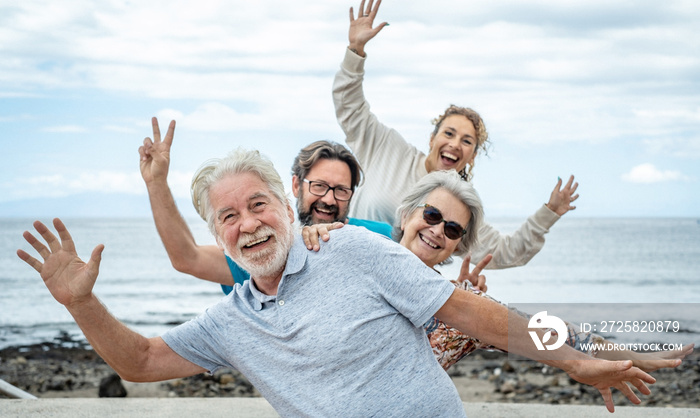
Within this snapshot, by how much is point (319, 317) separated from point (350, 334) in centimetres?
11

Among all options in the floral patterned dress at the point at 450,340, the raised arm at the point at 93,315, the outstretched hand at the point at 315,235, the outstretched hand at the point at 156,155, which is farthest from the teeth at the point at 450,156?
the raised arm at the point at 93,315

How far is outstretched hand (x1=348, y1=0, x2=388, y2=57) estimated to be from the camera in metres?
4.61

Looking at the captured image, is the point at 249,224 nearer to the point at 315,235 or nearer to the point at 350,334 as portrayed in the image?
the point at 315,235

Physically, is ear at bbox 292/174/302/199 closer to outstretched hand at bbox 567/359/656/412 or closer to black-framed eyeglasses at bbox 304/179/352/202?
black-framed eyeglasses at bbox 304/179/352/202

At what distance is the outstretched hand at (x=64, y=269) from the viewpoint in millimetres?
2242

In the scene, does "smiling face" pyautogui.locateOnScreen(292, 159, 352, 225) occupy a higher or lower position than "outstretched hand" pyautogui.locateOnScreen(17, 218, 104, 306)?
higher

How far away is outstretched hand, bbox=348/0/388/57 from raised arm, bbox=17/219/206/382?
2.63 m

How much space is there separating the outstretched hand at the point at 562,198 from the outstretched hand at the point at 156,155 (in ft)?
8.17

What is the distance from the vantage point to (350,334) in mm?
2318

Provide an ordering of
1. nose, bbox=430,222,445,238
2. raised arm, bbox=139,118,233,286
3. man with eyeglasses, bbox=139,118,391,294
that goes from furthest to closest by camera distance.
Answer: man with eyeglasses, bbox=139,118,391,294
raised arm, bbox=139,118,233,286
nose, bbox=430,222,445,238

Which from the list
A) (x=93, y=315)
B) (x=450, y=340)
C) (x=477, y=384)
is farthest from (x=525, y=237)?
(x=477, y=384)

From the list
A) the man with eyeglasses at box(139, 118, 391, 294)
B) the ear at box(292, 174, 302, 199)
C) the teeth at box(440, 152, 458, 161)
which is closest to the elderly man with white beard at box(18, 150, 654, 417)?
the man with eyeglasses at box(139, 118, 391, 294)

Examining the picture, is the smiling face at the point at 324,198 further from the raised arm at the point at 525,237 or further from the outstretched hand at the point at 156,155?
the raised arm at the point at 525,237

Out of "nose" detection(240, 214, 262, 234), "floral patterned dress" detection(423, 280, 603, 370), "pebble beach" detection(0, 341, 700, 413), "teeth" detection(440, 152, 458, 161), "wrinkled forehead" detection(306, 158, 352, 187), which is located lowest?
"pebble beach" detection(0, 341, 700, 413)
